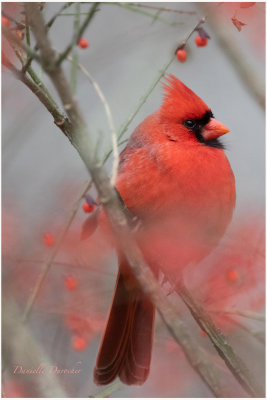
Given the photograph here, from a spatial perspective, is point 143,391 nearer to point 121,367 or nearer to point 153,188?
point 121,367

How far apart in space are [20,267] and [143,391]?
2.65 feet

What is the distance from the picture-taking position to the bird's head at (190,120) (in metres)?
2.18

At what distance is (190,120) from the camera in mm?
2209

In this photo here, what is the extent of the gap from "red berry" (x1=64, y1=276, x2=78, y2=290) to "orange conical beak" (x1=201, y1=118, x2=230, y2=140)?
795mm

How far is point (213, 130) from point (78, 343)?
1024 mm

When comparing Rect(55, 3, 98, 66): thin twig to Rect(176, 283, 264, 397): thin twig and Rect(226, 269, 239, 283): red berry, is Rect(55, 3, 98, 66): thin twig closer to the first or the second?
Rect(176, 283, 264, 397): thin twig

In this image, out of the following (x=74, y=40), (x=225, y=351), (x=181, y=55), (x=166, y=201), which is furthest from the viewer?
(x=166, y=201)

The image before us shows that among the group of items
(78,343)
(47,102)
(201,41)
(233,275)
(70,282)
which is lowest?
(233,275)

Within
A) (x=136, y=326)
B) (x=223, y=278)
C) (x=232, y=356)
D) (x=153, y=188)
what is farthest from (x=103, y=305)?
(x=232, y=356)

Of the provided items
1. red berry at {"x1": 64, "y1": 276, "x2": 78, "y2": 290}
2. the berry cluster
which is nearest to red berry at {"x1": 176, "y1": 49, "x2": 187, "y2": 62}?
the berry cluster

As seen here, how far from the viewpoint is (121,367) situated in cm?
213

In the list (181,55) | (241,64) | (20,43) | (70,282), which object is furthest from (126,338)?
(20,43)

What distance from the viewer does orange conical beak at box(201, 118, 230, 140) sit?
2189 mm

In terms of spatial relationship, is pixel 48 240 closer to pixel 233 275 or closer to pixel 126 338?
pixel 126 338
